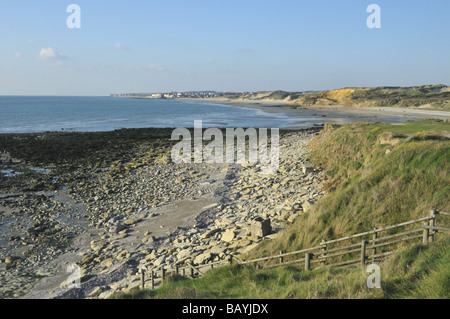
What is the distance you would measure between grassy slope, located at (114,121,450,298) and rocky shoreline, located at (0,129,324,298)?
225 centimetres

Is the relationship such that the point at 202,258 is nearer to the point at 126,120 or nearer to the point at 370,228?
the point at 370,228

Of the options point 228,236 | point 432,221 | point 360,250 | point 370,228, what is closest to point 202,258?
point 228,236

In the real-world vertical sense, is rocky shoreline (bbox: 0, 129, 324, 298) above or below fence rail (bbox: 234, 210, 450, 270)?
below

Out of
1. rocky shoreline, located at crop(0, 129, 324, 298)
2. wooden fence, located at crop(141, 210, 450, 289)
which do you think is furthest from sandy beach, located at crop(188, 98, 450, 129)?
wooden fence, located at crop(141, 210, 450, 289)

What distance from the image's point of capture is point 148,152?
3394cm

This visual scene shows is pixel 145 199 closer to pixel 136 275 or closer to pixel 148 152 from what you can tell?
pixel 136 275

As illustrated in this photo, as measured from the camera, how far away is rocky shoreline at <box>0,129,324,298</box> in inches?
445

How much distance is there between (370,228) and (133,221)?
1058cm

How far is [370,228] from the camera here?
9734mm

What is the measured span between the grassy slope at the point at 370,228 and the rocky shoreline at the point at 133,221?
88.4 inches

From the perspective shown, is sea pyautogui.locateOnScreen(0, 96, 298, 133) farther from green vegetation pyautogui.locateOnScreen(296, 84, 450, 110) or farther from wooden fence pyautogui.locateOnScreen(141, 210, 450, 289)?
wooden fence pyautogui.locateOnScreen(141, 210, 450, 289)

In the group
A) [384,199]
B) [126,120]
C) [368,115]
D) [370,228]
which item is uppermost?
[368,115]

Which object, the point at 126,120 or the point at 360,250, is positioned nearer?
the point at 360,250
